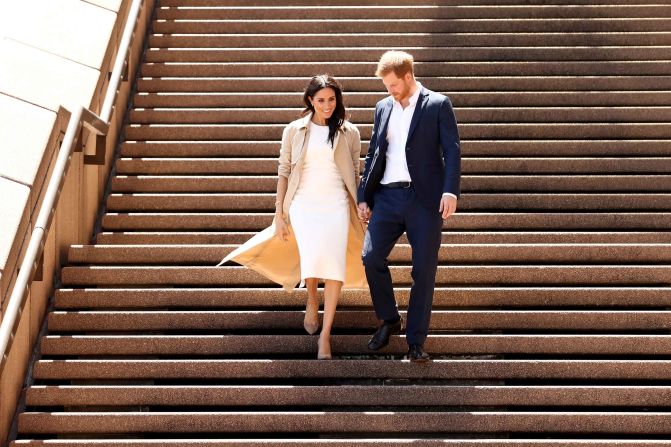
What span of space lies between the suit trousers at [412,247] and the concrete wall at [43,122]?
6.01 feet

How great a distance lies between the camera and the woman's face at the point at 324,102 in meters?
6.85

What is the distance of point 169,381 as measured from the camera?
6.93 metres

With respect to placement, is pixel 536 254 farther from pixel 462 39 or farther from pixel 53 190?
pixel 462 39

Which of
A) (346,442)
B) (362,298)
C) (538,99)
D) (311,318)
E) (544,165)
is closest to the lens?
(346,442)

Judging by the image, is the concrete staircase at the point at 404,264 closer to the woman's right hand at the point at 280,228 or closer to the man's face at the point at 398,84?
the woman's right hand at the point at 280,228

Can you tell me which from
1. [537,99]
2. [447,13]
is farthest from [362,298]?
[447,13]

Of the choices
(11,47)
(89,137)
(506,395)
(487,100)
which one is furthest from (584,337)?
(11,47)

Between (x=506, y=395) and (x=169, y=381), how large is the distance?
1.85 meters

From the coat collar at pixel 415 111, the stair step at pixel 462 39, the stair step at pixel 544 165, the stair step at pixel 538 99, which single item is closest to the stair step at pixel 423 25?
the stair step at pixel 462 39

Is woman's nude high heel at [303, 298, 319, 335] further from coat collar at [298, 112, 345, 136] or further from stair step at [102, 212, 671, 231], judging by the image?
stair step at [102, 212, 671, 231]

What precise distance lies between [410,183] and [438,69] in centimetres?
317

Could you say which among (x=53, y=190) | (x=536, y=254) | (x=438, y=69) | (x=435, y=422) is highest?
(x=438, y=69)

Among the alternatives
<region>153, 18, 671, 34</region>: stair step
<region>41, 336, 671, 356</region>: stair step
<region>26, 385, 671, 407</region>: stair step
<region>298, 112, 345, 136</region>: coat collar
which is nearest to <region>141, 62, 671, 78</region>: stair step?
<region>153, 18, 671, 34</region>: stair step

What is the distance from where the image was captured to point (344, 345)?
22.8ft
